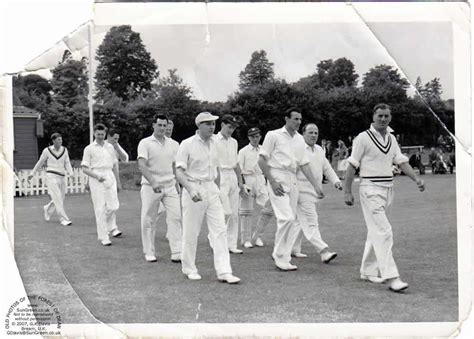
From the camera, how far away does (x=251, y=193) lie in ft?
26.9

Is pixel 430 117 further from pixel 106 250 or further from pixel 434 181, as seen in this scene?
pixel 106 250

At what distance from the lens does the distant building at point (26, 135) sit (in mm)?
5289

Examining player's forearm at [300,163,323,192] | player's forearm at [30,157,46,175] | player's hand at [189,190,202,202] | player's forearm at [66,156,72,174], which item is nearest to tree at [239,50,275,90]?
player's hand at [189,190,202,202]

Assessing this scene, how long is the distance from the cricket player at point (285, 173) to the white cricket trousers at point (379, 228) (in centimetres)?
92

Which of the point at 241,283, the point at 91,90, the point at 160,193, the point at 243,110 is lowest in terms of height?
the point at 241,283

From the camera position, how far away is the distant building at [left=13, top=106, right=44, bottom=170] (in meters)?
5.29

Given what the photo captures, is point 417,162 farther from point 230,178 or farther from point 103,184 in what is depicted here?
point 103,184

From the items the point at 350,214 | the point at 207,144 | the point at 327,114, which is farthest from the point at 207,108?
the point at 350,214

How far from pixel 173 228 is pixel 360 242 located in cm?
213

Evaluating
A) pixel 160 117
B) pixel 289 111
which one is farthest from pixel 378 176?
pixel 160 117

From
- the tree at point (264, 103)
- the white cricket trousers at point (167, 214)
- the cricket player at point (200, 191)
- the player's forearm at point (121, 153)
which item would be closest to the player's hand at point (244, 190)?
the tree at point (264, 103)

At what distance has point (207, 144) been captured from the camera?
614 centimetres

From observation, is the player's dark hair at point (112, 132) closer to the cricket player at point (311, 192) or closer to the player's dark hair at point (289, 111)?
the player's dark hair at point (289, 111)

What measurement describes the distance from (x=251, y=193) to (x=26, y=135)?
11.3 feet
